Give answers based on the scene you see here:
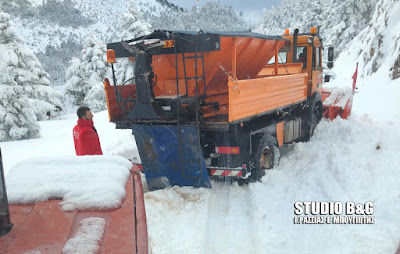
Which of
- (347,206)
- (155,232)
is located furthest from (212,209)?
(347,206)

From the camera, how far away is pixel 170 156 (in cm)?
588

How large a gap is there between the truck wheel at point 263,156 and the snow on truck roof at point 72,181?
13.3ft

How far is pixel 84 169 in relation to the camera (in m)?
2.33

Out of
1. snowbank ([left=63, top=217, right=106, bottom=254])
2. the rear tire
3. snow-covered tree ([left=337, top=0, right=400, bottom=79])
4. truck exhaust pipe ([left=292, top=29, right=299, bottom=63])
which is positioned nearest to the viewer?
snowbank ([left=63, top=217, right=106, bottom=254])

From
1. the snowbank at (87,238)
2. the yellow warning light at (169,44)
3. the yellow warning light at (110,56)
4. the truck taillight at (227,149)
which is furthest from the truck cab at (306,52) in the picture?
the snowbank at (87,238)

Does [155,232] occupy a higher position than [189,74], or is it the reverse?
[189,74]

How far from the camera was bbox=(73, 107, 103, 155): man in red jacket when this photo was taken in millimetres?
5055

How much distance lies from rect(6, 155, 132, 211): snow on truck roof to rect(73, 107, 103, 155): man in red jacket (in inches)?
101

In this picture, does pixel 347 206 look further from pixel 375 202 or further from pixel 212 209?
pixel 212 209

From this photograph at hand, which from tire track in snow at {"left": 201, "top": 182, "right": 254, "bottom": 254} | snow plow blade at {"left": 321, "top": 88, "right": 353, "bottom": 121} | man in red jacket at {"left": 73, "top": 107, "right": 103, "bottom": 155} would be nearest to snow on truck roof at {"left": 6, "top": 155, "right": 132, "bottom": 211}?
tire track in snow at {"left": 201, "top": 182, "right": 254, "bottom": 254}

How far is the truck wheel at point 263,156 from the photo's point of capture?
6254mm

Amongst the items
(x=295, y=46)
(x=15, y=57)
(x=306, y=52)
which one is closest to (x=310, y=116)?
(x=306, y=52)

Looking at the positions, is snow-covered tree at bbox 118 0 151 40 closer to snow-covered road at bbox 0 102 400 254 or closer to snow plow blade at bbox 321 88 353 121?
snow plow blade at bbox 321 88 353 121

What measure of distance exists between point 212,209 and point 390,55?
18853 mm
